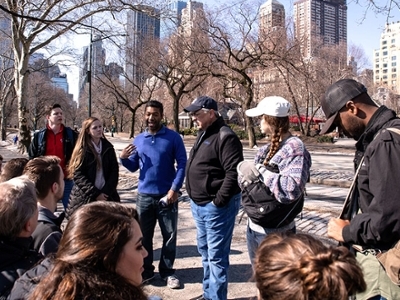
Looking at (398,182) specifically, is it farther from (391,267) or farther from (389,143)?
(391,267)

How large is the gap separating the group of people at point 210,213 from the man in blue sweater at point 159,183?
0.01 meters

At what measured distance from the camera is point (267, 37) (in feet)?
81.7

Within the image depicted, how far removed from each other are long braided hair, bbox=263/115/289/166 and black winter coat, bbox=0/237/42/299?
183 centimetres

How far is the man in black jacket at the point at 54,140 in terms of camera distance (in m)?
5.62

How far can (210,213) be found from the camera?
3789 mm

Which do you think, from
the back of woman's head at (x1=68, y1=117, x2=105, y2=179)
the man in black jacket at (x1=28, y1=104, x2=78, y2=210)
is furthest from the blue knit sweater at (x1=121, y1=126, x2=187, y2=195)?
the man in black jacket at (x1=28, y1=104, x2=78, y2=210)

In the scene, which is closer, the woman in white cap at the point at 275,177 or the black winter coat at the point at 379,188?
the black winter coat at the point at 379,188

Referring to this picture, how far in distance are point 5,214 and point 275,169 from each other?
1.92 metres

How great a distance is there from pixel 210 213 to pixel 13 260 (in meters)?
1.90

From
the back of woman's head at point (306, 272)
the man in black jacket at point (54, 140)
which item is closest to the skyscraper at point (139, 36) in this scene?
the man in black jacket at point (54, 140)

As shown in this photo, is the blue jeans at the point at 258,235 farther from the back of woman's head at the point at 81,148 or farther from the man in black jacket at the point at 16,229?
Answer: the back of woman's head at the point at 81,148

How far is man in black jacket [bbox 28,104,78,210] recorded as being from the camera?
221 inches

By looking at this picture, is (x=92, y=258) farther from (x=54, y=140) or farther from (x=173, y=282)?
(x=54, y=140)

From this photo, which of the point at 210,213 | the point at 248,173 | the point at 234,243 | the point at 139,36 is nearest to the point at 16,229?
the point at 248,173
